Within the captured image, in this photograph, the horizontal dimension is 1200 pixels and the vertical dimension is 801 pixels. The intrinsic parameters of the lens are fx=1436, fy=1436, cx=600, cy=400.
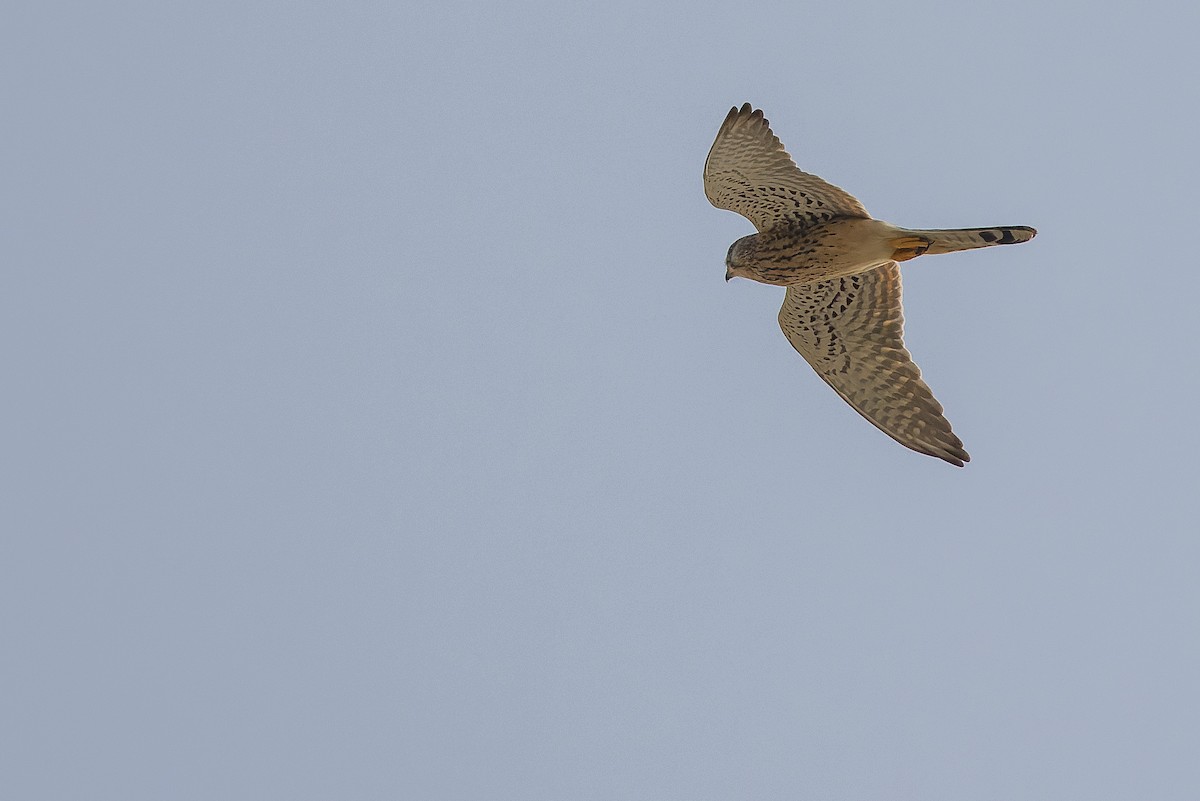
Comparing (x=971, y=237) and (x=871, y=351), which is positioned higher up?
(x=971, y=237)

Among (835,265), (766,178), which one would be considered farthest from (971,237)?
(766,178)

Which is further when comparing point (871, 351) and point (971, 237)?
point (871, 351)

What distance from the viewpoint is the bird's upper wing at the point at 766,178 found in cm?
1041

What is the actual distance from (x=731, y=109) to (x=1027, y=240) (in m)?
2.36

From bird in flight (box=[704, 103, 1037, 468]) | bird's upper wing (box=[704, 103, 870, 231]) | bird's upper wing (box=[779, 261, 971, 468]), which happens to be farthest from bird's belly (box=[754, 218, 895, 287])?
bird's upper wing (box=[779, 261, 971, 468])

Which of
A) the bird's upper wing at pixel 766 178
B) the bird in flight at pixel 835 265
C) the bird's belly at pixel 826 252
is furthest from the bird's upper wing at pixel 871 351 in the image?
the bird's upper wing at pixel 766 178

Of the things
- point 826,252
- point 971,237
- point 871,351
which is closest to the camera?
point 971,237

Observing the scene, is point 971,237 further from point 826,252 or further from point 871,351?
point 871,351

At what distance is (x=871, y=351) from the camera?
11219mm

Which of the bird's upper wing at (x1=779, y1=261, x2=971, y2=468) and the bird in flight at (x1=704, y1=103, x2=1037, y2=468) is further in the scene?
the bird's upper wing at (x1=779, y1=261, x2=971, y2=468)

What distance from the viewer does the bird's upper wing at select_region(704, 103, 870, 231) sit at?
410 inches

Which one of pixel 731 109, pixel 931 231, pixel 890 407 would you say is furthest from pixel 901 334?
pixel 731 109

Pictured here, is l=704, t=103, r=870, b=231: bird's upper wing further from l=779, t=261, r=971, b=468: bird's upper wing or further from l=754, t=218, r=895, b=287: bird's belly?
l=779, t=261, r=971, b=468: bird's upper wing

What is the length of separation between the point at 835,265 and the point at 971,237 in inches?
Result: 41.0
